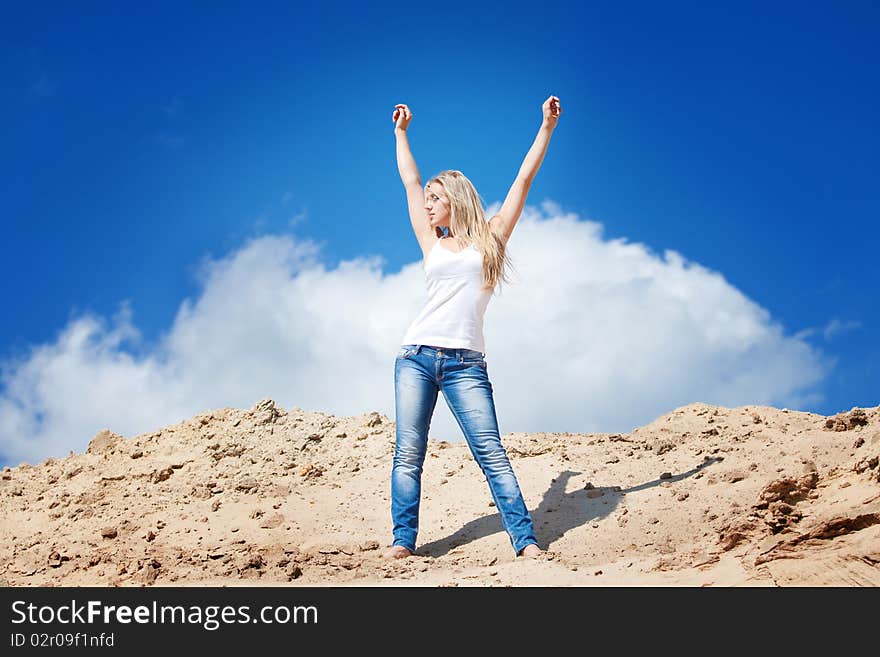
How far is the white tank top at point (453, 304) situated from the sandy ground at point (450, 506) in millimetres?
1479

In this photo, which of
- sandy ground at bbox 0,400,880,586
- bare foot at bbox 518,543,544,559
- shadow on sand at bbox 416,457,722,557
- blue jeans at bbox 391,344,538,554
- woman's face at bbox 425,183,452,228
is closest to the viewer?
sandy ground at bbox 0,400,880,586

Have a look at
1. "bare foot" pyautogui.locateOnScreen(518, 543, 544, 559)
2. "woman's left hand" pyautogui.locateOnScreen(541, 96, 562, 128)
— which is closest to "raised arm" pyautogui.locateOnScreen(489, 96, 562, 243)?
"woman's left hand" pyautogui.locateOnScreen(541, 96, 562, 128)

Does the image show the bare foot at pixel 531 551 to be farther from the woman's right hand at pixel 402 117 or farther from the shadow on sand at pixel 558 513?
the woman's right hand at pixel 402 117

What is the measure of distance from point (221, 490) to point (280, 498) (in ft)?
2.18

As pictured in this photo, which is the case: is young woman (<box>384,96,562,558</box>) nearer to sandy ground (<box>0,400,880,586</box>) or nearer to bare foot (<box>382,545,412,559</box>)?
bare foot (<box>382,545,412,559</box>)

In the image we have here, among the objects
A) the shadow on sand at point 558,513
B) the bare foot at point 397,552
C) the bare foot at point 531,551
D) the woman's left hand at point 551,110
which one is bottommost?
the bare foot at point 531,551

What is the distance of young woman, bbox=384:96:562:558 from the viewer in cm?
581

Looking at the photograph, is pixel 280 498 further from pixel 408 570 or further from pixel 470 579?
pixel 470 579

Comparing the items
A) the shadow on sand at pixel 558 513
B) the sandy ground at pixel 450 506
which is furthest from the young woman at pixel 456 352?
the shadow on sand at pixel 558 513

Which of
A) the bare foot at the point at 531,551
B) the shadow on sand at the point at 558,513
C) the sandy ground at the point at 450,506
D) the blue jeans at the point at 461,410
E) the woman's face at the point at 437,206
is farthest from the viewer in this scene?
the shadow on sand at the point at 558,513

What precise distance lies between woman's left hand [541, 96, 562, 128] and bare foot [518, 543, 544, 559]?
2.91m

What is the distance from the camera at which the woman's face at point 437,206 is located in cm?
608

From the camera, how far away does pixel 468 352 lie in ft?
19.1
